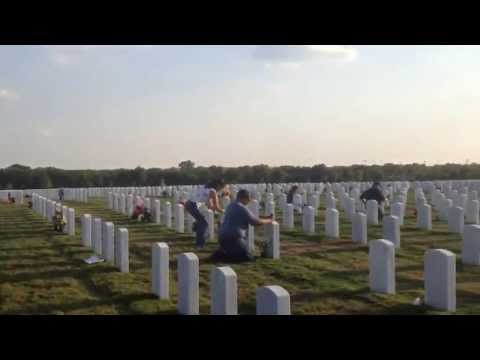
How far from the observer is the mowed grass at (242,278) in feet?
26.4

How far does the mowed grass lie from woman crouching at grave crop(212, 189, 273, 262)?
214 mm

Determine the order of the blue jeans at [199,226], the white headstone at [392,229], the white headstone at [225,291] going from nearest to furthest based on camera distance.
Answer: the white headstone at [225,291], the white headstone at [392,229], the blue jeans at [199,226]

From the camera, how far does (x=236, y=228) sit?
1048 centimetres

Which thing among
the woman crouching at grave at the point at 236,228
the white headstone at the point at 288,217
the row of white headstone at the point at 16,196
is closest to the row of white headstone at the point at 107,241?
the woman crouching at grave at the point at 236,228

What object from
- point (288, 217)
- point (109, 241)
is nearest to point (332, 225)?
point (288, 217)

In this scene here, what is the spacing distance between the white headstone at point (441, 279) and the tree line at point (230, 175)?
45.1 meters

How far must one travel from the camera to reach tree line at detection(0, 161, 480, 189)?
176ft

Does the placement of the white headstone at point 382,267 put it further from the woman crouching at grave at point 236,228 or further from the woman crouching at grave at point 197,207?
the woman crouching at grave at point 197,207

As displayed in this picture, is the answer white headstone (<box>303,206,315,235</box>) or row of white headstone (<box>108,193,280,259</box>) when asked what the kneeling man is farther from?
white headstone (<box>303,206,315,235</box>)

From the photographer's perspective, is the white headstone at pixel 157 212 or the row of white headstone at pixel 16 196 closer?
the white headstone at pixel 157 212

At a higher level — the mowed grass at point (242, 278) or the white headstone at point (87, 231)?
the white headstone at point (87, 231)

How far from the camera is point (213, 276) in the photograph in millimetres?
6695
